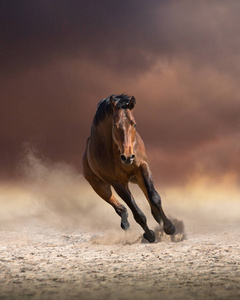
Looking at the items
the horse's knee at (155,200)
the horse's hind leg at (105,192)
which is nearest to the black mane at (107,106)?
the horse's knee at (155,200)

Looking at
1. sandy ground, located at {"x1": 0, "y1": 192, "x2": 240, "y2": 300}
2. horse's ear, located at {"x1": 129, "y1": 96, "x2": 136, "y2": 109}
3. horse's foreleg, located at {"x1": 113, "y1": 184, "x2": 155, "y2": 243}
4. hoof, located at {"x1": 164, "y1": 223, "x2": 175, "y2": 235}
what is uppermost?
horse's ear, located at {"x1": 129, "y1": 96, "x2": 136, "y2": 109}

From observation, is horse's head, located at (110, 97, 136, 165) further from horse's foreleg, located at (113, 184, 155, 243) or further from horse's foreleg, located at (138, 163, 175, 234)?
horse's foreleg, located at (113, 184, 155, 243)

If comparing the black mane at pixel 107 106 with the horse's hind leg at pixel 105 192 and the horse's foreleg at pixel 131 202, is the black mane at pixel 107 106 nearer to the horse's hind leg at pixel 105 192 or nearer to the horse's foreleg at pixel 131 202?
the horse's foreleg at pixel 131 202

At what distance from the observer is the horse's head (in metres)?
5.48

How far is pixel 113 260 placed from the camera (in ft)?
16.6

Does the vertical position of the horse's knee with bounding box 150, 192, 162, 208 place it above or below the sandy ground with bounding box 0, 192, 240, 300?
above

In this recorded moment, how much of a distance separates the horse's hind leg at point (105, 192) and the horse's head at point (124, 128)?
211cm

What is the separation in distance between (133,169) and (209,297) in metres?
3.28

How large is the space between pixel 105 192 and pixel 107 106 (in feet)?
7.35

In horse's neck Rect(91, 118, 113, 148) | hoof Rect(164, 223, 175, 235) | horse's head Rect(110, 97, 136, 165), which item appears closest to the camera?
horse's head Rect(110, 97, 136, 165)

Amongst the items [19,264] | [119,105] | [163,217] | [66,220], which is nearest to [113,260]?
[19,264]

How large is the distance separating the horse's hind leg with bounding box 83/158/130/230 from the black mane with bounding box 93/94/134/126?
1.70 meters

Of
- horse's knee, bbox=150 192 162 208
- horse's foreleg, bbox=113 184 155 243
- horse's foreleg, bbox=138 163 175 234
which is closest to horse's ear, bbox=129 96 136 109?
horse's foreleg, bbox=138 163 175 234

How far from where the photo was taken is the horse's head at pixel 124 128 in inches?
216
